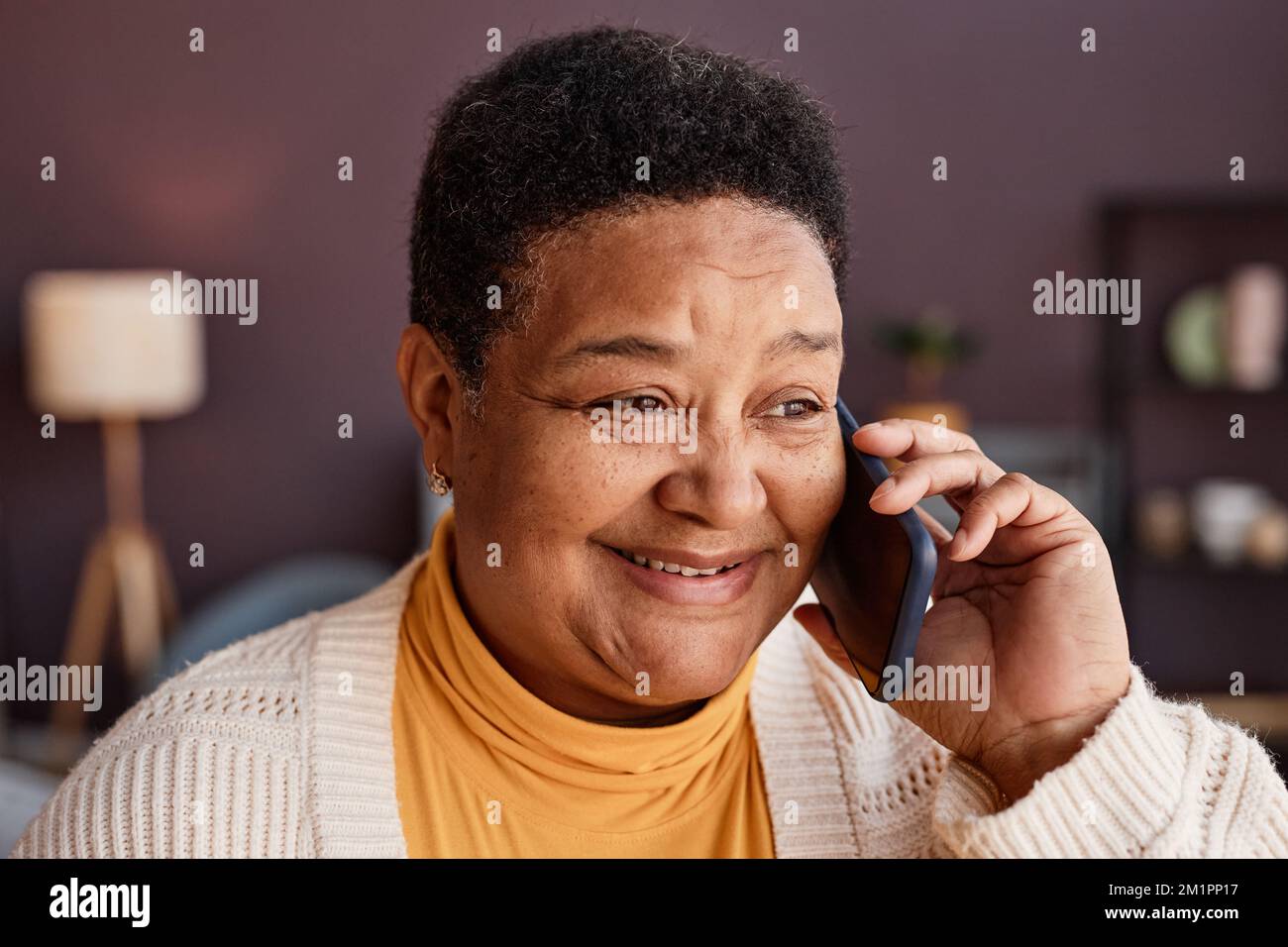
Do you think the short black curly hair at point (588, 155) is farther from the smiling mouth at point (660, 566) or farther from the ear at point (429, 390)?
the smiling mouth at point (660, 566)

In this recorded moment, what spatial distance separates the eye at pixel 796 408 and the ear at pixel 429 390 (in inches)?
12.4

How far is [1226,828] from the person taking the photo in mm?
1033

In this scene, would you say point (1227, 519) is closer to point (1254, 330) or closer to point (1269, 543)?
point (1269, 543)

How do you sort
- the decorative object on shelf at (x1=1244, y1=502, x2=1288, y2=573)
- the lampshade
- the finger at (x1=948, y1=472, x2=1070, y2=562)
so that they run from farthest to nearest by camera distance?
1. the decorative object on shelf at (x1=1244, y1=502, x2=1288, y2=573)
2. the lampshade
3. the finger at (x1=948, y1=472, x2=1070, y2=562)

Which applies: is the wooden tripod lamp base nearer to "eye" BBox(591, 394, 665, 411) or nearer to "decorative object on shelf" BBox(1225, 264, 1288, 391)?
"eye" BBox(591, 394, 665, 411)

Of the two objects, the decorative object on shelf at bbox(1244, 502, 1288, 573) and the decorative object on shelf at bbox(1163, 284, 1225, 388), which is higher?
the decorative object on shelf at bbox(1163, 284, 1225, 388)

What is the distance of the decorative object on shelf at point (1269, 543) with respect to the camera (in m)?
3.75

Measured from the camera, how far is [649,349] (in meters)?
0.98

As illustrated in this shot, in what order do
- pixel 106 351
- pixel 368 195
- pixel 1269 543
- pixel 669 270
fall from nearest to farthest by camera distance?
pixel 669 270, pixel 106 351, pixel 1269 543, pixel 368 195

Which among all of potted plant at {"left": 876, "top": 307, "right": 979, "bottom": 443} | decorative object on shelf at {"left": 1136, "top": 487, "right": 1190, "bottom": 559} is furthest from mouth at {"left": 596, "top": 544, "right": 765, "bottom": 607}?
decorative object on shelf at {"left": 1136, "top": 487, "right": 1190, "bottom": 559}

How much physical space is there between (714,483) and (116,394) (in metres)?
3.11

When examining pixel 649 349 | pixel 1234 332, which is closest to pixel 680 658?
pixel 649 349

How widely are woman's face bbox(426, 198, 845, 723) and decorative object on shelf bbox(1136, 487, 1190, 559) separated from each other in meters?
3.18

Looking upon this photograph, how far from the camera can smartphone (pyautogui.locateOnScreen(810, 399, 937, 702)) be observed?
1.03 metres
